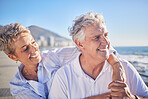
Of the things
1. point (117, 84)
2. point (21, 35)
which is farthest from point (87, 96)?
point (21, 35)

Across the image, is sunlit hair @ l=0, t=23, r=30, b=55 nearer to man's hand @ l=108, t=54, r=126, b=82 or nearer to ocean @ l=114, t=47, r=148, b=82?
man's hand @ l=108, t=54, r=126, b=82

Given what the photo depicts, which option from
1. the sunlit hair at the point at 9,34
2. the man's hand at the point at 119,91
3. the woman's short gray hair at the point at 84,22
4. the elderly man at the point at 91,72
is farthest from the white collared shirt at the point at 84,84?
the sunlit hair at the point at 9,34

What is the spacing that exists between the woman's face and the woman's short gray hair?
0.72 meters

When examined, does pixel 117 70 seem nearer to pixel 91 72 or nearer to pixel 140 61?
pixel 91 72

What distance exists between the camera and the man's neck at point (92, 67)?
5.08 feet

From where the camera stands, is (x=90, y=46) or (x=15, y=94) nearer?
(x=90, y=46)

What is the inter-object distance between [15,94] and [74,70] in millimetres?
1026

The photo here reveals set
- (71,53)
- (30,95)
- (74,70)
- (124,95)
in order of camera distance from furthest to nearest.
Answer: (71,53) < (30,95) < (74,70) < (124,95)

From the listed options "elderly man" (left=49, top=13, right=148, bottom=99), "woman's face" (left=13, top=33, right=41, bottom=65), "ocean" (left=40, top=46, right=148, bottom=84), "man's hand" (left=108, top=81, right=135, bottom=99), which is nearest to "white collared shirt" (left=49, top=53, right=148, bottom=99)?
"elderly man" (left=49, top=13, right=148, bottom=99)

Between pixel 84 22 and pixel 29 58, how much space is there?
40.1 inches

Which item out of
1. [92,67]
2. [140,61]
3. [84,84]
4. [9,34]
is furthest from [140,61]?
[9,34]

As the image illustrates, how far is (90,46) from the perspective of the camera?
58.8 inches

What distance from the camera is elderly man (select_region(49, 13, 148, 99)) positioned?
1.45 metres

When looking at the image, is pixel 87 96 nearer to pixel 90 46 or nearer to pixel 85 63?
pixel 85 63
